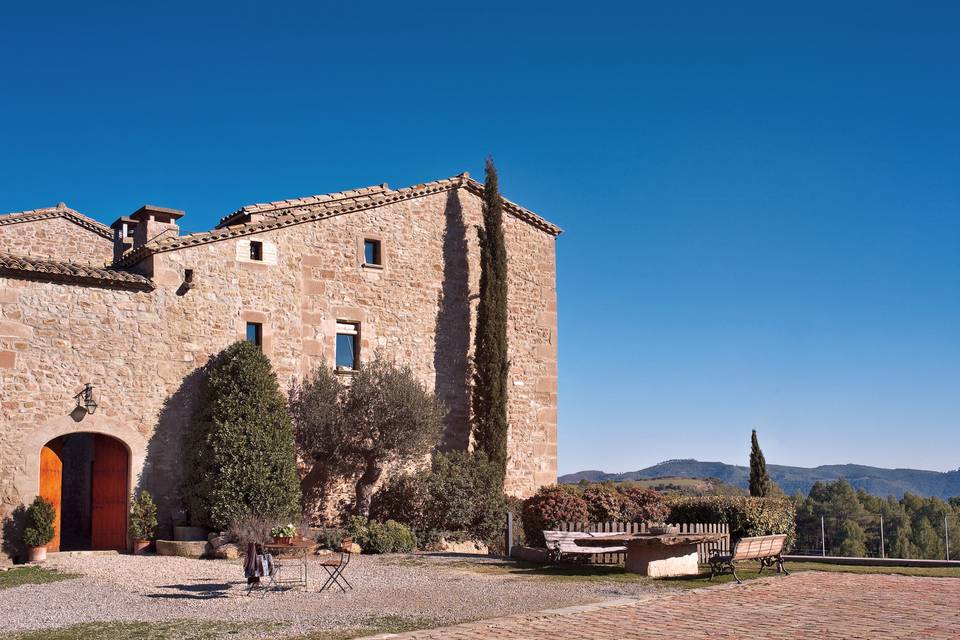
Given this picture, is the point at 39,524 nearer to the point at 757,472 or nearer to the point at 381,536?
the point at 381,536

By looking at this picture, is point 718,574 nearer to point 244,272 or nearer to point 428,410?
point 428,410

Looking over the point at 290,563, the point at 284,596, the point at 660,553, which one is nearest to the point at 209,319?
the point at 290,563

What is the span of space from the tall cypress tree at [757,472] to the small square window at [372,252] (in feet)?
48.5

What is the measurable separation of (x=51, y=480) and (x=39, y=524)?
142cm

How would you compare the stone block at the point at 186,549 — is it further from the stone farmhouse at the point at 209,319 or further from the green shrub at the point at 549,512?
the green shrub at the point at 549,512

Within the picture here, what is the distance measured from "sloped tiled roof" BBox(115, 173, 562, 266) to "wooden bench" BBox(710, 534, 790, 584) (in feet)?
43.0

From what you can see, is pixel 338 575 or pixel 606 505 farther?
pixel 606 505

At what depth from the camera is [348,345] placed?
24.7 meters

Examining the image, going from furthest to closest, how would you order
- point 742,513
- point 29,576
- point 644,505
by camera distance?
1. point 644,505
2. point 742,513
3. point 29,576

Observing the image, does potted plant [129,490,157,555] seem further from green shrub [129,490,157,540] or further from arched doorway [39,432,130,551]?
arched doorway [39,432,130,551]

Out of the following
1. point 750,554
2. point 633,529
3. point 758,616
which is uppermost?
point 633,529

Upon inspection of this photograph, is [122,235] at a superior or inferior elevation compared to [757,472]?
superior

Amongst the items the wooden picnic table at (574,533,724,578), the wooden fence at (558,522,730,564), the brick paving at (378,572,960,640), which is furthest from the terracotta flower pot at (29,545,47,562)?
the brick paving at (378,572,960,640)

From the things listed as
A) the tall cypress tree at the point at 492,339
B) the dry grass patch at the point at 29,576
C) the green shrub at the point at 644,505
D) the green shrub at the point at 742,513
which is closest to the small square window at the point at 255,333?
the tall cypress tree at the point at 492,339
